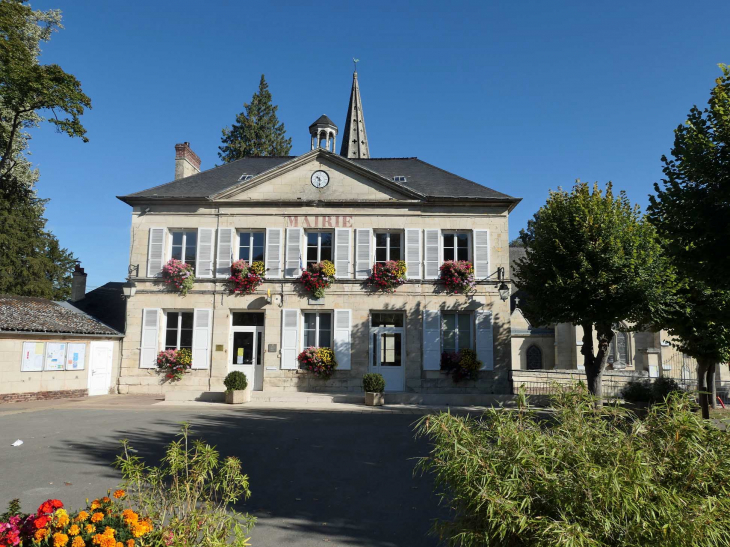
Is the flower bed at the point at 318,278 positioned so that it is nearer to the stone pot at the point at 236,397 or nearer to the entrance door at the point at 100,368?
the stone pot at the point at 236,397

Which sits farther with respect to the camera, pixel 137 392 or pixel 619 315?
pixel 137 392

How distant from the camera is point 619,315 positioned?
1325 centimetres

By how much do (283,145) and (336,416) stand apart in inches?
1132

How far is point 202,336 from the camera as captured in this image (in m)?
17.0

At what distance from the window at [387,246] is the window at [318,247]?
1696 mm

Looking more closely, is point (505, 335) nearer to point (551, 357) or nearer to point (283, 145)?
point (551, 357)

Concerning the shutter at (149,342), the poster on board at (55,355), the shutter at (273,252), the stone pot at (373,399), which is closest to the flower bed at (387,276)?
the shutter at (273,252)

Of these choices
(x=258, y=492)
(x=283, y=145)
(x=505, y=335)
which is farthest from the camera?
(x=283, y=145)

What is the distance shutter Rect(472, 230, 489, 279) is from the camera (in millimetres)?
17080

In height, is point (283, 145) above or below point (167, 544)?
above

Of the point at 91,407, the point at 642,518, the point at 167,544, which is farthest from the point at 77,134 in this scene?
the point at 642,518

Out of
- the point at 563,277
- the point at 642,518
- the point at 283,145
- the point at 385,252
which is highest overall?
the point at 283,145

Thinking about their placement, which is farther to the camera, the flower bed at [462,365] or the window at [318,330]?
the window at [318,330]

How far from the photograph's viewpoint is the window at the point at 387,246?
17672 millimetres
